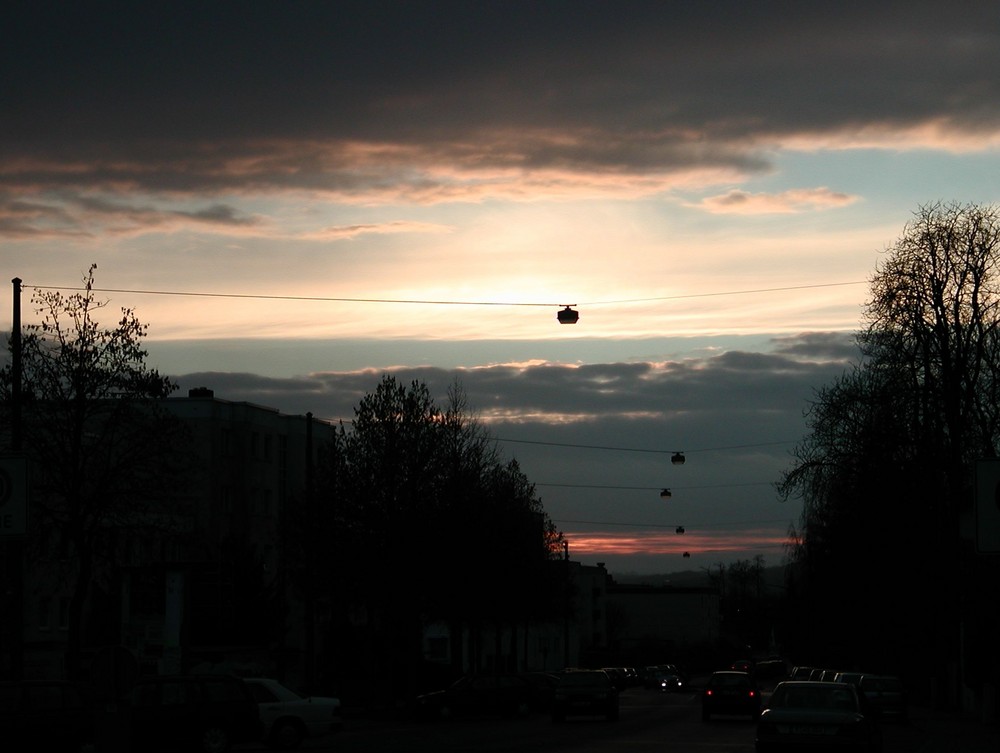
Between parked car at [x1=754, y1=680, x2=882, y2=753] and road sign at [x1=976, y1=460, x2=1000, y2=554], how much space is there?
44.3 feet

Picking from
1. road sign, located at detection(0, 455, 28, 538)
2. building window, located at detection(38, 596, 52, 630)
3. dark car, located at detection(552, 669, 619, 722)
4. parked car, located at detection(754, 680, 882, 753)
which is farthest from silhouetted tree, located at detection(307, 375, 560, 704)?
road sign, located at detection(0, 455, 28, 538)

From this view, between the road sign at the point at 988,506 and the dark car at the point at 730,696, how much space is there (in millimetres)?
37275

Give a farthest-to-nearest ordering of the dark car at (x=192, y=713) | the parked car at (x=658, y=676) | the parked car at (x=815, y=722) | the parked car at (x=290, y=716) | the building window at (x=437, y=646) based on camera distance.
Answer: the building window at (x=437, y=646) < the parked car at (x=658, y=676) < the parked car at (x=290, y=716) < the dark car at (x=192, y=713) < the parked car at (x=815, y=722)

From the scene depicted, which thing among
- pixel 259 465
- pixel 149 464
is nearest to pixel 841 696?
pixel 149 464

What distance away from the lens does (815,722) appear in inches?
870

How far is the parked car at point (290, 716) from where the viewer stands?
32.7 metres

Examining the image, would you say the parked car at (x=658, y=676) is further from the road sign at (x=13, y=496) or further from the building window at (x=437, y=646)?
the road sign at (x=13, y=496)

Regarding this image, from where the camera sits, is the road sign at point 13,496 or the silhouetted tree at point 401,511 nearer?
the road sign at point 13,496

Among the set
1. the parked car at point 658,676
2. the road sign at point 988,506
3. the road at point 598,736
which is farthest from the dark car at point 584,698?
the parked car at point 658,676

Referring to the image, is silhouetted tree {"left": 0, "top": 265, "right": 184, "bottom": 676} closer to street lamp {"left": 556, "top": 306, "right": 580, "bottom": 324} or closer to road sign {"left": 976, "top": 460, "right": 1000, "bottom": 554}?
street lamp {"left": 556, "top": 306, "right": 580, "bottom": 324}

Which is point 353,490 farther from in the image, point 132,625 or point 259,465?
point 259,465

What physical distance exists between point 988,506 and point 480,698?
43.0 metres

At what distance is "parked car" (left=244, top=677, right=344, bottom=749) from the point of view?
107 feet

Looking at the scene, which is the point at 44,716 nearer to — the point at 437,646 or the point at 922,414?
the point at 922,414
